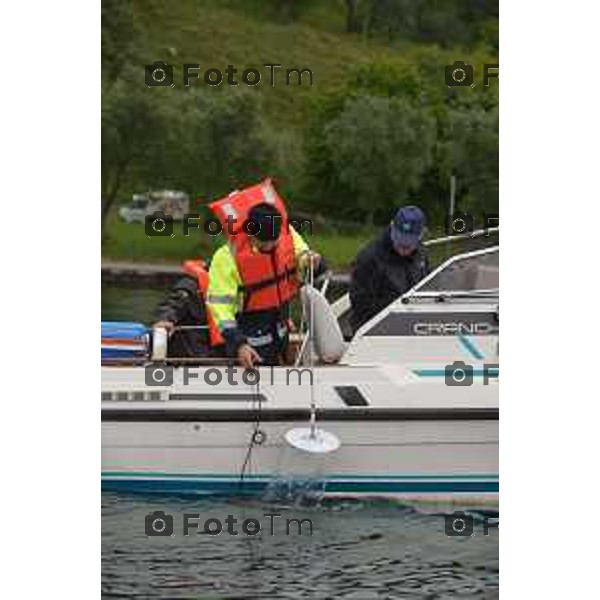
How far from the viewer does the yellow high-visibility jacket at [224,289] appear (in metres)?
8.80

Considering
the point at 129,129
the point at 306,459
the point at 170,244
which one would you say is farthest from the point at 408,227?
the point at 170,244

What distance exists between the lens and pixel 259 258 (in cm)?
888

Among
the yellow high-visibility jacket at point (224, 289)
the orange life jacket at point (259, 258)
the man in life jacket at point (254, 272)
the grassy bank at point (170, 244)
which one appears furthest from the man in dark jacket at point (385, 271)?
the grassy bank at point (170, 244)

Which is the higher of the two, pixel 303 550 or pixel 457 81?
pixel 457 81

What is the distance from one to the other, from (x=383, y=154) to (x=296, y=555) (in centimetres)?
3228

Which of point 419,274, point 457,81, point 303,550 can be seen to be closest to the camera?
point 457,81

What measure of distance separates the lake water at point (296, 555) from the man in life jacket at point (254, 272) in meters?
1.02

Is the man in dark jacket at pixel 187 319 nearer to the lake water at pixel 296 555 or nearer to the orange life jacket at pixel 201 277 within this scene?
the orange life jacket at pixel 201 277

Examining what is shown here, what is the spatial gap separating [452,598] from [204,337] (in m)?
3.24

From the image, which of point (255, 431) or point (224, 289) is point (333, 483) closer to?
point (255, 431)
